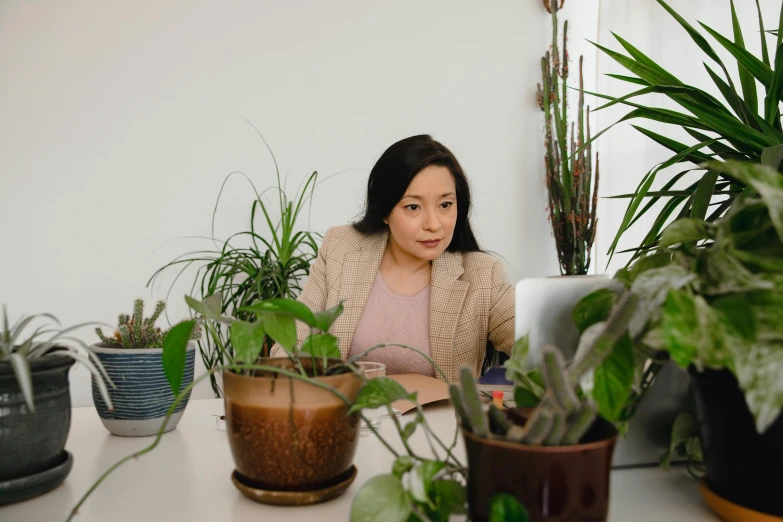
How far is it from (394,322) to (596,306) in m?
1.44

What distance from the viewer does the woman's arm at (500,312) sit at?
5.89 ft

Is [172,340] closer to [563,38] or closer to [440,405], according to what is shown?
[440,405]

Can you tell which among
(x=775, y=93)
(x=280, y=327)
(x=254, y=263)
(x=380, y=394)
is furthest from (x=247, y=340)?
(x=254, y=263)

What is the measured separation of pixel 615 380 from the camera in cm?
44

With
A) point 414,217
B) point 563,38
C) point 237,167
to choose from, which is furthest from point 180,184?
point 563,38

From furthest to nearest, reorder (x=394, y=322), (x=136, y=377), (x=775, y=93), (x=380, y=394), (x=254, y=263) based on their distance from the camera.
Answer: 1. (x=254, y=263)
2. (x=394, y=322)
3. (x=775, y=93)
4. (x=136, y=377)
5. (x=380, y=394)

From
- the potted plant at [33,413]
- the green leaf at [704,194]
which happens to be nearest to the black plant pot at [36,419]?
the potted plant at [33,413]

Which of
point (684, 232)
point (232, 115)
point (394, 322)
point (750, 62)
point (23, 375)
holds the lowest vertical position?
point (394, 322)

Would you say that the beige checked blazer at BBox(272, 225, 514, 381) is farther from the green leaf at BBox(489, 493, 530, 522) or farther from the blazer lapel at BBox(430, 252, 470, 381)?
the green leaf at BBox(489, 493, 530, 522)

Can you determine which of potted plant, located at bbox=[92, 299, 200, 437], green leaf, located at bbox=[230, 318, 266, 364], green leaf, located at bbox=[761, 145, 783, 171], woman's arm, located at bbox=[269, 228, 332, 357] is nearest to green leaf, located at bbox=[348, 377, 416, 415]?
green leaf, located at bbox=[230, 318, 266, 364]

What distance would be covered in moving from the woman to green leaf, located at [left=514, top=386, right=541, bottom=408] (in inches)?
46.1

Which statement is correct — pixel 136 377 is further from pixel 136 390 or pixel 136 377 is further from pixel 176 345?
pixel 176 345

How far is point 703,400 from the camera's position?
53cm

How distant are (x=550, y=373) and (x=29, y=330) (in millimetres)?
2743
